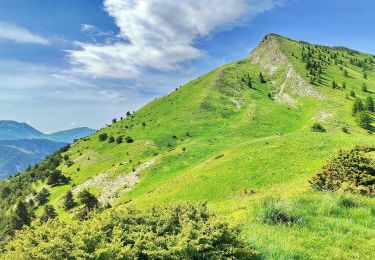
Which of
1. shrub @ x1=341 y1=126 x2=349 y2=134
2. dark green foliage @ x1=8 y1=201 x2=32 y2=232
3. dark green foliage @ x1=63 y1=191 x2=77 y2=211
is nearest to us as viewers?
shrub @ x1=341 y1=126 x2=349 y2=134

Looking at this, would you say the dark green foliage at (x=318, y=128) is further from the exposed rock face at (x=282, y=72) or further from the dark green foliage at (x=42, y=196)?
the dark green foliage at (x=42, y=196)

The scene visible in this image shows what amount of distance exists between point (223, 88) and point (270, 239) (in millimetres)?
133391

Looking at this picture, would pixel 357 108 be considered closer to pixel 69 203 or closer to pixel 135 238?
pixel 69 203

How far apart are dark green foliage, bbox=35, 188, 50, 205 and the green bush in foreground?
105 m

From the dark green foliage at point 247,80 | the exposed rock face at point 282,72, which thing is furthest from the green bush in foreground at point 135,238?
the dark green foliage at point 247,80

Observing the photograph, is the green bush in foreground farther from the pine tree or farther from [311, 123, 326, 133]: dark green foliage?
the pine tree

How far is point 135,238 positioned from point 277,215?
7115 mm

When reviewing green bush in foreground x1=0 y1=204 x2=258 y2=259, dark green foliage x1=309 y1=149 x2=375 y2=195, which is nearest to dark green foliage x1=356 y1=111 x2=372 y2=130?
dark green foliage x1=309 y1=149 x2=375 y2=195

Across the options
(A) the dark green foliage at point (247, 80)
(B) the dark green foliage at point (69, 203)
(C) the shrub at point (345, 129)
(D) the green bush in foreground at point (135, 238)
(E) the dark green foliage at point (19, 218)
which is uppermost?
(A) the dark green foliage at point (247, 80)

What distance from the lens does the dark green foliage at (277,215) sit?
51.7 feet

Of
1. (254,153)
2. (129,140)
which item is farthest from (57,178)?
(254,153)

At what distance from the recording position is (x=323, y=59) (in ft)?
566

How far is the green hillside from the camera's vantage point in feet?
50.5

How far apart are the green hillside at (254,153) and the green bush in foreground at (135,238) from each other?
4.29ft
